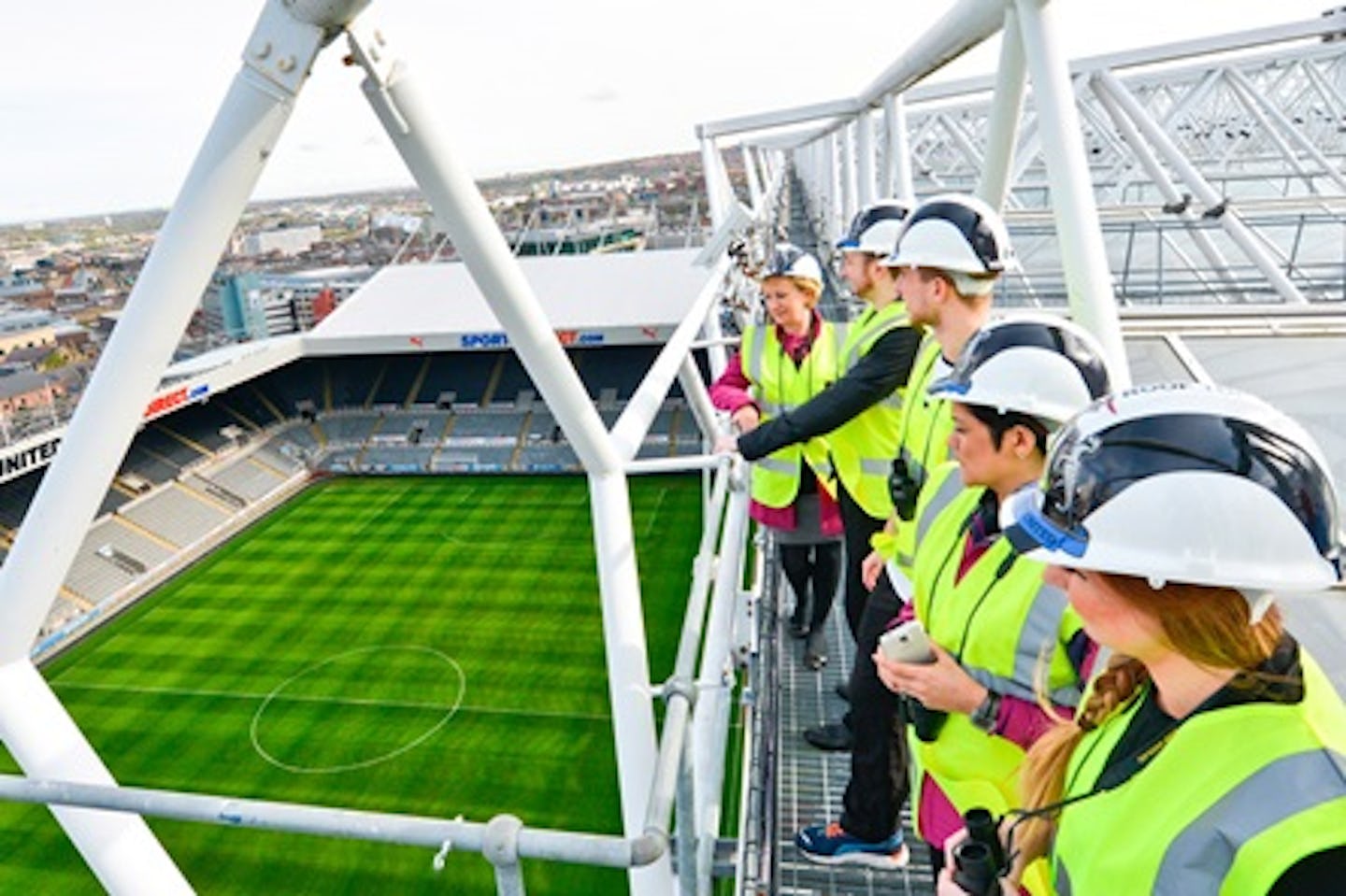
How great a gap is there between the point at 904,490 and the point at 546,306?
73.6 ft

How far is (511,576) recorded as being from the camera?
18844mm

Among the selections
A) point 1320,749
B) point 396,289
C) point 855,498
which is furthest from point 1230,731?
point 396,289

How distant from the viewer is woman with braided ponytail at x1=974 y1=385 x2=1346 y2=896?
926 mm

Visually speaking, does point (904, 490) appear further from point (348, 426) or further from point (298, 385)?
point (298, 385)

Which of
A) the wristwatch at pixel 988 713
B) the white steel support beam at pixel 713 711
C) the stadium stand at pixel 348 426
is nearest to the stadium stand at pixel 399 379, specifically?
the stadium stand at pixel 348 426

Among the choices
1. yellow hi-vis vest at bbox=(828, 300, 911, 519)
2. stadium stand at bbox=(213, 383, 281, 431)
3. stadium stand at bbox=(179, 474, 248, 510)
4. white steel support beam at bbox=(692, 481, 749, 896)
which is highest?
stadium stand at bbox=(213, 383, 281, 431)

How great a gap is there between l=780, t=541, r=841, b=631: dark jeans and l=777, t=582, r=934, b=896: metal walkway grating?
0.63 ft

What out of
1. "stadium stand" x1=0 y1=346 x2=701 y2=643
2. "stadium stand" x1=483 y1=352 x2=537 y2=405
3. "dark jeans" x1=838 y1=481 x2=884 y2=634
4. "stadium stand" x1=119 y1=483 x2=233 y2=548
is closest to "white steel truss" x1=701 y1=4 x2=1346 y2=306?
"dark jeans" x1=838 y1=481 x2=884 y2=634

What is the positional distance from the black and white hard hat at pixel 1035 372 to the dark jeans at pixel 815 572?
7.02 ft

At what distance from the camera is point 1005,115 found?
2707mm

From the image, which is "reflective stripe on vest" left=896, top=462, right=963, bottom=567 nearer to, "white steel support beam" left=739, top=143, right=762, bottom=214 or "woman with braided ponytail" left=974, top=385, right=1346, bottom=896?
"woman with braided ponytail" left=974, top=385, right=1346, bottom=896

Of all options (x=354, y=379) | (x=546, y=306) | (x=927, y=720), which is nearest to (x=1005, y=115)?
(x=927, y=720)

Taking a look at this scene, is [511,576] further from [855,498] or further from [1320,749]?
[1320,749]

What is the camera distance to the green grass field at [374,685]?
1133 centimetres
